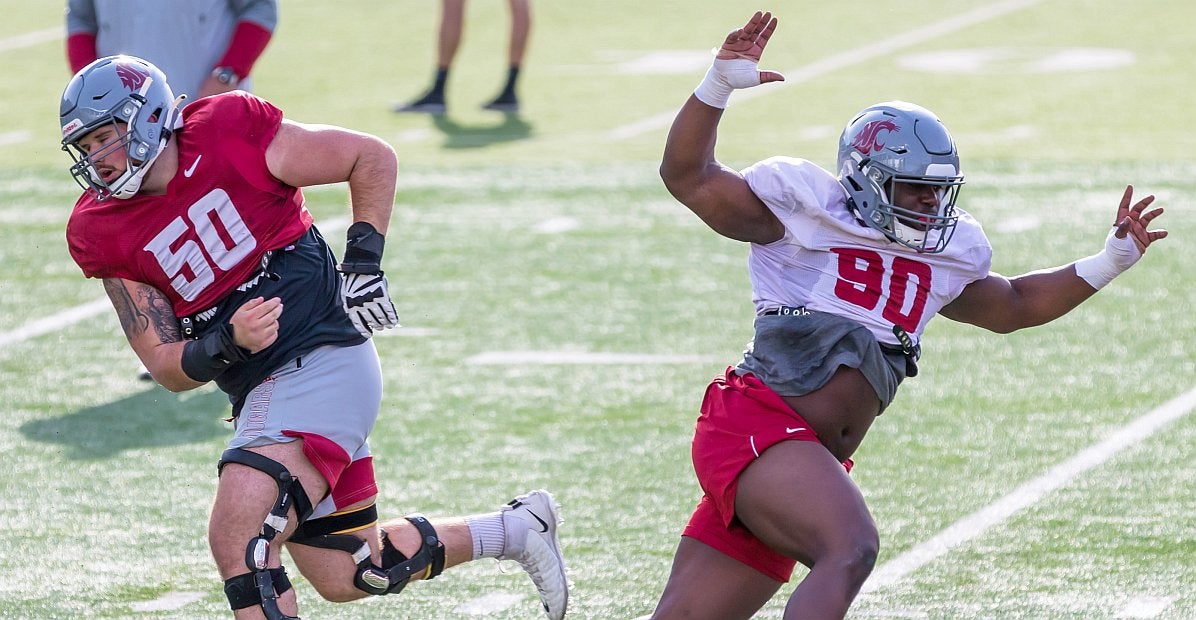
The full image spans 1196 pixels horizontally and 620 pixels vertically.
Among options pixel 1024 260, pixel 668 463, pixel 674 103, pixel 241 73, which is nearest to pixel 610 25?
pixel 674 103

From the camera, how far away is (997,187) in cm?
1010

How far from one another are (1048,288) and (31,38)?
13399 millimetres

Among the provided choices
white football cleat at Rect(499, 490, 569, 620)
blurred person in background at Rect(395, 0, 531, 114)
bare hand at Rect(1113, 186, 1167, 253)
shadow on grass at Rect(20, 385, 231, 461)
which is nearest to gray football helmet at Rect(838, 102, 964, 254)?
bare hand at Rect(1113, 186, 1167, 253)

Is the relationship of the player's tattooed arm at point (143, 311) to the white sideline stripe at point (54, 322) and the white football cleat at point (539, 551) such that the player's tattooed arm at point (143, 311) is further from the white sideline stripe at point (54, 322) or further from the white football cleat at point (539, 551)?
the white sideline stripe at point (54, 322)

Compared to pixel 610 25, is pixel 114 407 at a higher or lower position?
higher

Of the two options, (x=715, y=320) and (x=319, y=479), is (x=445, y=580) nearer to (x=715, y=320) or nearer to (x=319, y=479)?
(x=319, y=479)

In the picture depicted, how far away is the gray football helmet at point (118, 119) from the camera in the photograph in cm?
410

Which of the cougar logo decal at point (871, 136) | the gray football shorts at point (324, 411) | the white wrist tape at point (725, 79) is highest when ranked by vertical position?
the white wrist tape at point (725, 79)

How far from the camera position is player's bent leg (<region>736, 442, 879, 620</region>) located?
365 centimetres

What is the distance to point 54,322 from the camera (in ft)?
26.1

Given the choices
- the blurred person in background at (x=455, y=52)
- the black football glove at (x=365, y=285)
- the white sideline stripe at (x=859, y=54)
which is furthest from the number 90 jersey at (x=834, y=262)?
the blurred person in background at (x=455, y=52)

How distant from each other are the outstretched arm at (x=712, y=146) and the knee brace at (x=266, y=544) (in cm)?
111

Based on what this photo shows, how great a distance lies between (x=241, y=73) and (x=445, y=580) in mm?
2977

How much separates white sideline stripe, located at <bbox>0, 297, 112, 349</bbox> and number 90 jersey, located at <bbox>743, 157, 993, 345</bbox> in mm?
4544
